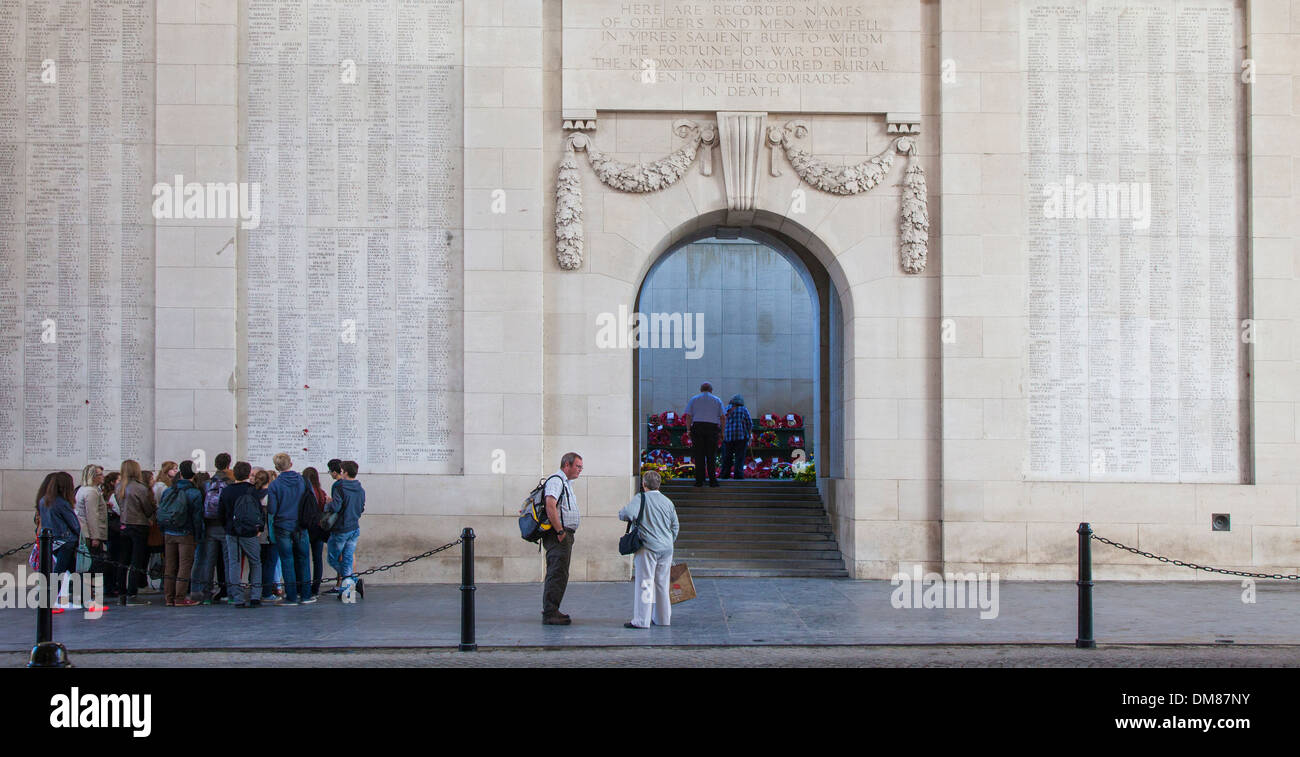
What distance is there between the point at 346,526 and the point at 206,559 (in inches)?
70.3

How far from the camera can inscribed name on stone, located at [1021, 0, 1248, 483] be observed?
16219mm

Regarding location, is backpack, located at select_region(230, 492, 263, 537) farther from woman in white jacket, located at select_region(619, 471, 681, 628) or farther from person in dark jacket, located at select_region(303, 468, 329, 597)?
woman in white jacket, located at select_region(619, 471, 681, 628)

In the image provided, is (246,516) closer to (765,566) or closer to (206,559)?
(206,559)

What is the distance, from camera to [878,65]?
53.5ft

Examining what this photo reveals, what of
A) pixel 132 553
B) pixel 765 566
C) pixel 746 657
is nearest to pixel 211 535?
pixel 132 553

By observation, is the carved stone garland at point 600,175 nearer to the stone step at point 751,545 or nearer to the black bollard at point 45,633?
the stone step at point 751,545

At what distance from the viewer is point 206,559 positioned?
46.6 feet

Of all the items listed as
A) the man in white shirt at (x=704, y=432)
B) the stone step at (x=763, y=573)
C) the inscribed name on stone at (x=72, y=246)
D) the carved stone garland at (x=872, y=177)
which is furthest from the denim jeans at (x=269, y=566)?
the carved stone garland at (x=872, y=177)

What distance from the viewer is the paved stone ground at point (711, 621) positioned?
11.3 meters

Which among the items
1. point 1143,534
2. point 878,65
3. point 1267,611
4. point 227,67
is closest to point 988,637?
point 1267,611

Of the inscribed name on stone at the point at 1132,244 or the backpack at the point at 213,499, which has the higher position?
the inscribed name on stone at the point at 1132,244

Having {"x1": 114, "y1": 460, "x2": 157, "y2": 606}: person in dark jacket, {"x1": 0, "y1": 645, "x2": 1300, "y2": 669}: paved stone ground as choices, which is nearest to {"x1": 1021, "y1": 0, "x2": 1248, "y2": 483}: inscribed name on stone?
{"x1": 0, "y1": 645, "x2": 1300, "y2": 669}: paved stone ground

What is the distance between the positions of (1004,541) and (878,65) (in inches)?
270

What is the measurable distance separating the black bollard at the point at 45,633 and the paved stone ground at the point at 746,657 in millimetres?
280
